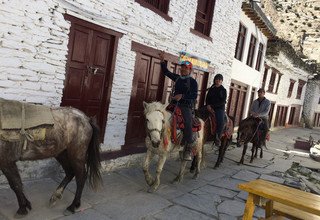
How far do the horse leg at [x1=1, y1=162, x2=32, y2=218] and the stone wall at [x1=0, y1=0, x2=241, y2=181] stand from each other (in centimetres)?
149

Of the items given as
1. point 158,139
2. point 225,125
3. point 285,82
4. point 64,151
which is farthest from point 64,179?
point 285,82

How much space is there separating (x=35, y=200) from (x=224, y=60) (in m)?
9.71

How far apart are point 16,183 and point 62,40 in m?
2.85

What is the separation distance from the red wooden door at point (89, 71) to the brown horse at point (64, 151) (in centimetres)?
150

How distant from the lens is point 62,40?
227 inches

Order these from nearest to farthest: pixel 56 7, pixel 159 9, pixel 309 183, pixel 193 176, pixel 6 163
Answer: pixel 6 163, pixel 56 7, pixel 193 176, pixel 159 9, pixel 309 183

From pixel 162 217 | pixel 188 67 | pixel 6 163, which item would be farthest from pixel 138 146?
pixel 6 163

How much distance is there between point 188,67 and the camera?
6.82 meters

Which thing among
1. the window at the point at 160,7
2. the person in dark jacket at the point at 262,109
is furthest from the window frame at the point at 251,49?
the window at the point at 160,7

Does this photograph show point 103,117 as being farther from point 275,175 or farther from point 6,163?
point 275,175

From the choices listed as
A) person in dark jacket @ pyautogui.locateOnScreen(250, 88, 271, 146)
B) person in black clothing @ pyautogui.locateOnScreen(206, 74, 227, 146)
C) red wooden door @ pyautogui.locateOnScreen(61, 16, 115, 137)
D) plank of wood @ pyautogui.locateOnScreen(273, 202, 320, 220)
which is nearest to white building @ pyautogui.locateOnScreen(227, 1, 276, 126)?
person in dark jacket @ pyautogui.locateOnScreen(250, 88, 271, 146)

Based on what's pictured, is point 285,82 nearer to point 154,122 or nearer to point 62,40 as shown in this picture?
point 154,122

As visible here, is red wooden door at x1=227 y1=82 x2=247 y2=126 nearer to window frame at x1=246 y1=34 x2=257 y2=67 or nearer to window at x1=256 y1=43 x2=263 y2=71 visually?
window frame at x1=246 y1=34 x2=257 y2=67

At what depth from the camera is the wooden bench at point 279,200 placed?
3588mm
